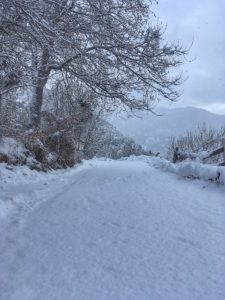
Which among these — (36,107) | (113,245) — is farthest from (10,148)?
(113,245)

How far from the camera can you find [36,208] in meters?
5.44

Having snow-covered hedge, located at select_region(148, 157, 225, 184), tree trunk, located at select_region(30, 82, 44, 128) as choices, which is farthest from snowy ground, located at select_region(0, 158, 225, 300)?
tree trunk, located at select_region(30, 82, 44, 128)

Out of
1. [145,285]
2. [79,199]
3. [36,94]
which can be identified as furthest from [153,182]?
[36,94]

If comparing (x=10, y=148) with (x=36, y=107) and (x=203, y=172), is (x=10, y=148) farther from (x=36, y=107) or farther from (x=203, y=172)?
(x=203, y=172)

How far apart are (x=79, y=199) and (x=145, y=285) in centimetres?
333

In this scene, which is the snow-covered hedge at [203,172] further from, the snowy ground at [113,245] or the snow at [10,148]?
the snow at [10,148]

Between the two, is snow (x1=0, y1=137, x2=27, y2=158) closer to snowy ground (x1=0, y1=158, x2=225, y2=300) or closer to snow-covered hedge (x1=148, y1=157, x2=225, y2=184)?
snowy ground (x1=0, y1=158, x2=225, y2=300)

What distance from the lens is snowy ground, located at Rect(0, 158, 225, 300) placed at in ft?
9.00

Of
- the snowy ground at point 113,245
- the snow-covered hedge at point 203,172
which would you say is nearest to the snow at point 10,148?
the snowy ground at point 113,245

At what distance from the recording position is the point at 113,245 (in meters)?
3.65

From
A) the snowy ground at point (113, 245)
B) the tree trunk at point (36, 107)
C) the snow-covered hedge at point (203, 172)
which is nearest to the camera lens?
the snowy ground at point (113, 245)

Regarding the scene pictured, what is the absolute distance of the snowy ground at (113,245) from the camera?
2.74 metres

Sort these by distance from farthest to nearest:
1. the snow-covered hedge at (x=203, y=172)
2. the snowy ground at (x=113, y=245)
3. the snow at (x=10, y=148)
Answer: the snow at (x=10, y=148)
the snow-covered hedge at (x=203, y=172)
the snowy ground at (x=113, y=245)

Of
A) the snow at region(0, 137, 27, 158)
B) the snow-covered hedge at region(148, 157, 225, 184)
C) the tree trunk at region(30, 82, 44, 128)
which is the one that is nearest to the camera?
the snow-covered hedge at region(148, 157, 225, 184)
